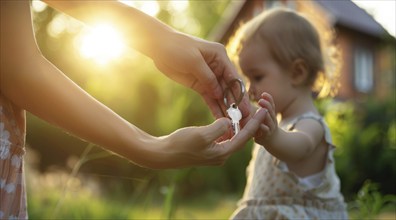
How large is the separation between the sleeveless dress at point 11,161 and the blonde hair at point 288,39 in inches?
64.0

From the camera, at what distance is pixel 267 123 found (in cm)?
202

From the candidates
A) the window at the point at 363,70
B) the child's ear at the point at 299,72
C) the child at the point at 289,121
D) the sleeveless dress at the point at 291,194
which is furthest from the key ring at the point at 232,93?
the window at the point at 363,70

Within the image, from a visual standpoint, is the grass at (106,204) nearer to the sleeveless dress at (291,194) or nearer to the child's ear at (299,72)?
the sleeveless dress at (291,194)

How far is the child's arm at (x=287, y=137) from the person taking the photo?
6.61 feet

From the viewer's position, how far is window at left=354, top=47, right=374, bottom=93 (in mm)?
23078

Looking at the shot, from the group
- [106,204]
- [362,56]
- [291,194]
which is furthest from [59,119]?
[362,56]

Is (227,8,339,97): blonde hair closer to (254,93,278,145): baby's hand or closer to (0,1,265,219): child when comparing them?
(254,93,278,145): baby's hand

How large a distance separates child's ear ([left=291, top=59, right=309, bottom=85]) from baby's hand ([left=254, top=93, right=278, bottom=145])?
78 cm

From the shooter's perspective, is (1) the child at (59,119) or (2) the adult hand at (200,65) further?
(2) the adult hand at (200,65)

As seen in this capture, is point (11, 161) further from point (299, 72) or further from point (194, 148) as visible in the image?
point (299, 72)

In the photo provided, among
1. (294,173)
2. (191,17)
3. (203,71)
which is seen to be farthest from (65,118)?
(191,17)

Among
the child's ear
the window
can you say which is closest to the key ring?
the child's ear

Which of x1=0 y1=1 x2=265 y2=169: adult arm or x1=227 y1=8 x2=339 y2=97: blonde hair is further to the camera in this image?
x1=227 y1=8 x2=339 y2=97: blonde hair

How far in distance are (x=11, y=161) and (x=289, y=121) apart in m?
1.58
